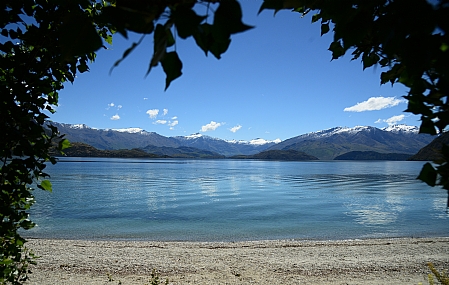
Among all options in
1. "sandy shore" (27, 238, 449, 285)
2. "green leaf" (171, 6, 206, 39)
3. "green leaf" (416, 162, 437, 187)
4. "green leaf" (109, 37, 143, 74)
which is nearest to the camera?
"green leaf" (109, 37, 143, 74)

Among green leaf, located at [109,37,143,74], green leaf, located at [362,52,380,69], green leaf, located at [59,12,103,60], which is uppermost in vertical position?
green leaf, located at [362,52,380,69]

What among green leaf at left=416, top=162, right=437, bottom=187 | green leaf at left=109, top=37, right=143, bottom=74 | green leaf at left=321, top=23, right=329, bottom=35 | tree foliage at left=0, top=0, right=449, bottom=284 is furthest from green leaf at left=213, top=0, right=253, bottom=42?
green leaf at left=321, top=23, right=329, bottom=35

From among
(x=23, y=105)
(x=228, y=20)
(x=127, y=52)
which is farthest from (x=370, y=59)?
(x=23, y=105)

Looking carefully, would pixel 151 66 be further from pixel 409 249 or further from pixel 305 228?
pixel 305 228

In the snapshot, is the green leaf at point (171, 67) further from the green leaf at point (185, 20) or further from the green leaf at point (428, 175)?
the green leaf at point (428, 175)

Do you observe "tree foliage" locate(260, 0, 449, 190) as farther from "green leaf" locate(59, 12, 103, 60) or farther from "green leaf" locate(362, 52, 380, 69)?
"green leaf" locate(362, 52, 380, 69)

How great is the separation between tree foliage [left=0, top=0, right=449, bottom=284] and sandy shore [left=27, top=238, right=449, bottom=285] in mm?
10799

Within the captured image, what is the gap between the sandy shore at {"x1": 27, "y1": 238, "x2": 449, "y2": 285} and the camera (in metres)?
13.6

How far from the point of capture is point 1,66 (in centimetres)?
289

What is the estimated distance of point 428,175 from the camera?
160 cm

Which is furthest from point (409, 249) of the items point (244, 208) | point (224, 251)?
point (244, 208)

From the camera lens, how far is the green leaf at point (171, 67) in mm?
1177

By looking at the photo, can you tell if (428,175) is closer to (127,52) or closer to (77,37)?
(127,52)

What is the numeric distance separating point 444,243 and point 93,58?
1162 inches
